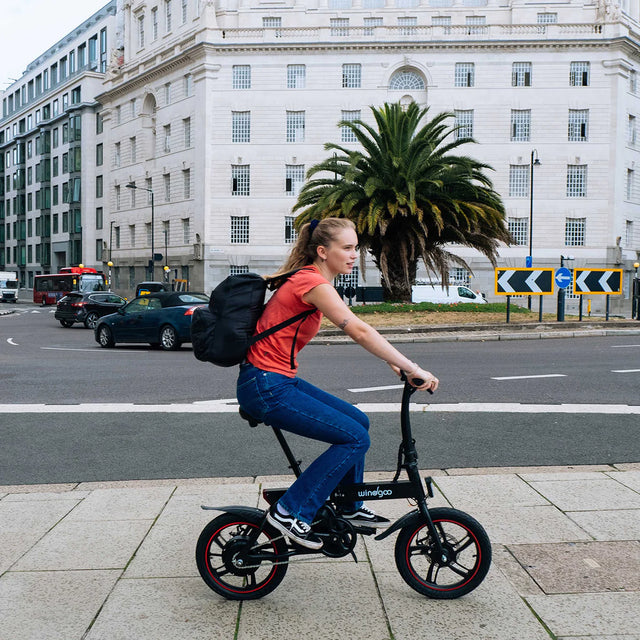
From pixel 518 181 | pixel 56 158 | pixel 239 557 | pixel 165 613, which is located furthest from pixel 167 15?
pixel 165 613

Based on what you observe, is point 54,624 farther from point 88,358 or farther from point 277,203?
point 277,203

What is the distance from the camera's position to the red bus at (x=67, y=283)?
58781 millimetres

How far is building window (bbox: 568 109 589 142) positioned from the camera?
50.9m

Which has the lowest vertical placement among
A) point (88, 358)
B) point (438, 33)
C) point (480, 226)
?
point (88, 358)

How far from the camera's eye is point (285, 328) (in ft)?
11.6

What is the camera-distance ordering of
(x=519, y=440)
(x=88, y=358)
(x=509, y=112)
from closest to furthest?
(x=519, y=440) < (x=88, y=358) < (x=509, y=112)

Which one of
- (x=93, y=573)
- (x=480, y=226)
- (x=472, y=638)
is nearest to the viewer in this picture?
(x=472, y=638)

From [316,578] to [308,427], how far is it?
2.94 feet

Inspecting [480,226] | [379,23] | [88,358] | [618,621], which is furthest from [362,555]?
[379,23]

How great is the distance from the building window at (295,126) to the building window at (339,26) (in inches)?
232

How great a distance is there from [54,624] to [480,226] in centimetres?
2532

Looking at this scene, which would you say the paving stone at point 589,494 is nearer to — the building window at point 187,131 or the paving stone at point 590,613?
the paving stone at point 590,613

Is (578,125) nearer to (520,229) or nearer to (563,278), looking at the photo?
(520,229)

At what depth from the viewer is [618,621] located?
335cm
